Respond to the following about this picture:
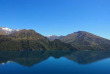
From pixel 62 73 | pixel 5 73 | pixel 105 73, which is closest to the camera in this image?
pixel 5 73

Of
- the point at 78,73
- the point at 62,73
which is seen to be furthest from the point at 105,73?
the point at 62,73

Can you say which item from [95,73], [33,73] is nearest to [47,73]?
[33,73]

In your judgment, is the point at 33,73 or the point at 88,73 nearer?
the point at 33,73

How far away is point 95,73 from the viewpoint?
7762 cm

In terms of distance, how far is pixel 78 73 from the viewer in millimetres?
74750

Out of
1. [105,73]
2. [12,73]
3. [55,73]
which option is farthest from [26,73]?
[105,73]

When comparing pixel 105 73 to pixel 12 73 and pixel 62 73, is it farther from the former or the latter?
pixel 12 73

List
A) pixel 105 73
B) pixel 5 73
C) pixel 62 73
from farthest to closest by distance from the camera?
1. pixel 105 73
2. pixel 62 73
3. pixel 5 73

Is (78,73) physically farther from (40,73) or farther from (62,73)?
(40,73)

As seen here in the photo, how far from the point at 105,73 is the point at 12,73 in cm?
6538

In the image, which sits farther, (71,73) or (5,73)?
(71,73)

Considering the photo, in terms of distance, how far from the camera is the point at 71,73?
243 ft

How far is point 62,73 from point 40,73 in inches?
581

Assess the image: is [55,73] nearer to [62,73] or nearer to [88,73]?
[62,73]
